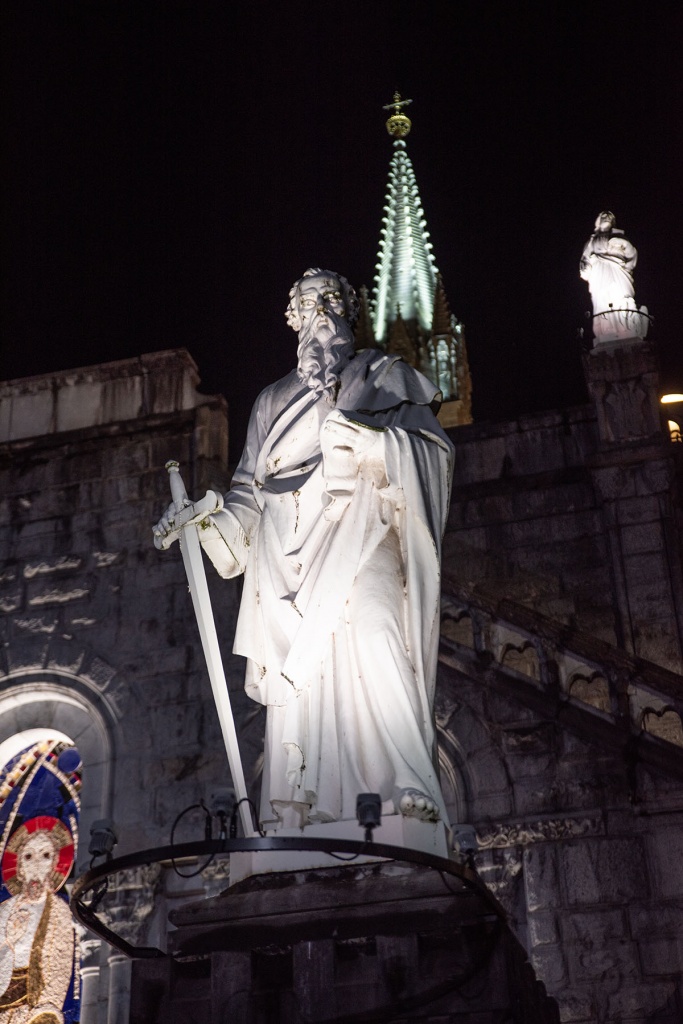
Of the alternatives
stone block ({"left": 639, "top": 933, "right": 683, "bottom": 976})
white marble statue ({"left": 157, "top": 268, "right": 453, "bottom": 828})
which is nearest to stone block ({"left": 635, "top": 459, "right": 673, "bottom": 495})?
stone block ({"left": 639, "top": 933, "right": 683, "bottom": 976})

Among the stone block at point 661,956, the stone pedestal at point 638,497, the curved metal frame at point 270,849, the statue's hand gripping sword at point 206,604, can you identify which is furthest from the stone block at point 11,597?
the curved metal frame at point 270,849

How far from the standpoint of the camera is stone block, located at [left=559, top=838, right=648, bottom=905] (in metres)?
10.8

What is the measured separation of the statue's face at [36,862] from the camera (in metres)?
12.6

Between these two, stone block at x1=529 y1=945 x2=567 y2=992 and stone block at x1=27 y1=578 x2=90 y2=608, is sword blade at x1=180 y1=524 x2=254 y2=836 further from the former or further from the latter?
stone block at x1=27 y1=578 x2=90 y2=608

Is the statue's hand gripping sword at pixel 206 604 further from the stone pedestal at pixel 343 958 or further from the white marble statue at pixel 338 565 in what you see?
the stone pedestal at pixel 343 958

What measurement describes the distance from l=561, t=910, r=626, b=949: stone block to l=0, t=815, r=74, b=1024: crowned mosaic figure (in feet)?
14.2

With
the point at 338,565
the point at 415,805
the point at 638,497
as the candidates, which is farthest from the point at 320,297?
the point at 638,497

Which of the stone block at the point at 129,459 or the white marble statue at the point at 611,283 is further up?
the white marble statue at the point at 611,283

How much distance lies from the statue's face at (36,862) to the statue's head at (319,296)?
21.9 ft

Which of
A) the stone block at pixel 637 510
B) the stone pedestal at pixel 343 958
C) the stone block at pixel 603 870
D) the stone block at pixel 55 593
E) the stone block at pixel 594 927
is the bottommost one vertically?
the stone pedestal at pixel 343 958

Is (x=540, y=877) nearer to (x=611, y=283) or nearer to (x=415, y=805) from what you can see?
(x=415, y=805)

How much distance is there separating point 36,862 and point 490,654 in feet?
15.1

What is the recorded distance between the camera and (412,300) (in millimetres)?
43875

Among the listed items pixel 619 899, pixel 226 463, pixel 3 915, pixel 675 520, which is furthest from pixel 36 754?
pixel 675 520
